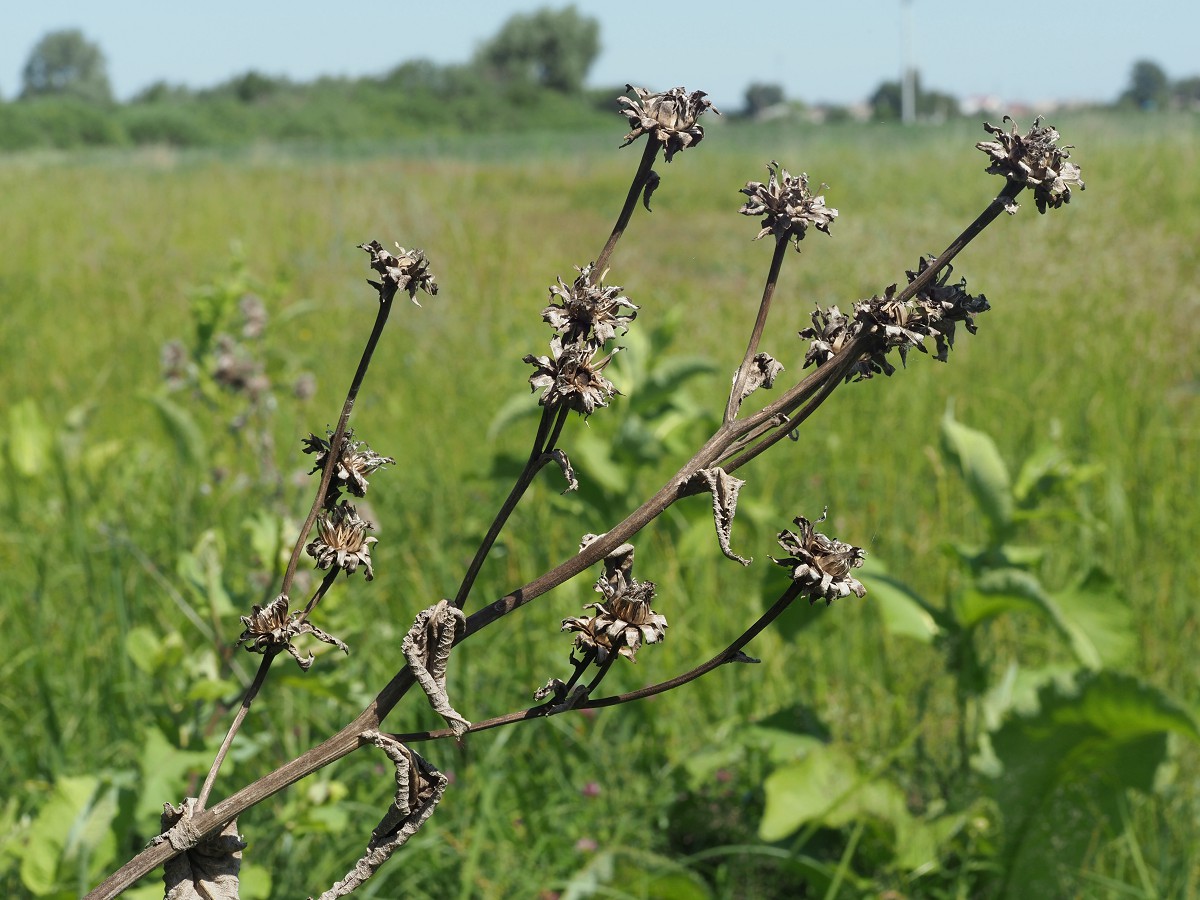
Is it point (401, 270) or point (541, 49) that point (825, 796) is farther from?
point (541, 49)

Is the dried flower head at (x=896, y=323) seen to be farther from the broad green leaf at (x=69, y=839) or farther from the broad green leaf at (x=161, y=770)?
the broad green leaf at (x=69, y=839)

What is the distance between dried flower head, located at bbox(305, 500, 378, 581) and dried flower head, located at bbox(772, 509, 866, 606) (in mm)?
246

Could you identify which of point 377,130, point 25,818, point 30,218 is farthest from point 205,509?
point 377,130

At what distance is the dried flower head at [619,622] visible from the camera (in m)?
0.57

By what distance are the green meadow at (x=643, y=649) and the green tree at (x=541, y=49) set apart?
72068 millimetres

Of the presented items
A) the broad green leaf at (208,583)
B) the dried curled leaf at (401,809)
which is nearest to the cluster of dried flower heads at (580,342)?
the dried curled leaf at (401,809)

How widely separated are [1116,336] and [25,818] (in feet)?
18.3

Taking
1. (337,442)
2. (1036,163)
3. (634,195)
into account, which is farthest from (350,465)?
(1036,163)

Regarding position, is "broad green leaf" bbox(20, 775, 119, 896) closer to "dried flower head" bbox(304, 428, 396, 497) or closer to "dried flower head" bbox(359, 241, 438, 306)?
"dried flower head" bbox(304, 428, 396, 497)

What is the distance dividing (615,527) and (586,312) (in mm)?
121

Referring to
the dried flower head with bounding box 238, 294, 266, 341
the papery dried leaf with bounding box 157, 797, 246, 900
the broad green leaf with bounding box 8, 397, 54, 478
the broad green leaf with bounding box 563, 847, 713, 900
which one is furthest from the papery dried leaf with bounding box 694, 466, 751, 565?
the broad green leaf with bounding box 8, 397, 54, 478

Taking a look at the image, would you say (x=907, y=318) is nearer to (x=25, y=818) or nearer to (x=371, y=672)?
(x=25, y=818)

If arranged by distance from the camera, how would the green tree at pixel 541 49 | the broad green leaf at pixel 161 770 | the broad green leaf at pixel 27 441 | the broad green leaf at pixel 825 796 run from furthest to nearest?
the green tree at pixel 541 49
the broad green leaf at pixel 27 441
the broad green leaf at pixel 825 796
the broad green leaf at pixel 161 770

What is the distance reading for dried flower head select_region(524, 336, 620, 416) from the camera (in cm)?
57
